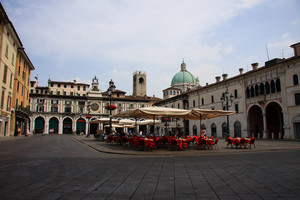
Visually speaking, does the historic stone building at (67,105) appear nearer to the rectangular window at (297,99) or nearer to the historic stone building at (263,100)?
the historic stone building at (263,100)

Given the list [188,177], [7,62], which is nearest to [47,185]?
[188,177]

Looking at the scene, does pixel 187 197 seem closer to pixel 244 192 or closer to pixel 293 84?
pixel 244 192

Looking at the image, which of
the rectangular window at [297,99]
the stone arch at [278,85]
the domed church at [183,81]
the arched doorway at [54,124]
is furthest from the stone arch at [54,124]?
the rectangular window at [297,99]

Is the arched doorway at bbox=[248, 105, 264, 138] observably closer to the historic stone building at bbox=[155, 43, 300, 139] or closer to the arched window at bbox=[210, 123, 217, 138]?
the historic stone building at bbox=[155, 43, 300, 139]

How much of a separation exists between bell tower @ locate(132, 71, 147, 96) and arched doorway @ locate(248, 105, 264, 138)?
62.4 m

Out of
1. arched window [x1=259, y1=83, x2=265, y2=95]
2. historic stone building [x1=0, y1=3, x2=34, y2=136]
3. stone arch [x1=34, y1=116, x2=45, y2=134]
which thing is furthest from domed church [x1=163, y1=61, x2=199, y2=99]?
historic stone building [x1=0, y1=3, x2=34, y2=136]

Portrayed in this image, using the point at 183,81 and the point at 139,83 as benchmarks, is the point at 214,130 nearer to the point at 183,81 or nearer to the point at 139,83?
the point at 183,81

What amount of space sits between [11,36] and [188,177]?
111ft

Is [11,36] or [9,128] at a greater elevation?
[11,36]

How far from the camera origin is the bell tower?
319 feet

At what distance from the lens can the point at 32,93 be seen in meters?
67.8

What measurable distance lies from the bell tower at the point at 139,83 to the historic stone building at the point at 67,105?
19.2m

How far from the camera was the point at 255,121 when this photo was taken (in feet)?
128

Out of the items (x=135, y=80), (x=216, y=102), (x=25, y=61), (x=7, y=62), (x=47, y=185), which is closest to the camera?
(x=47, y=185)
